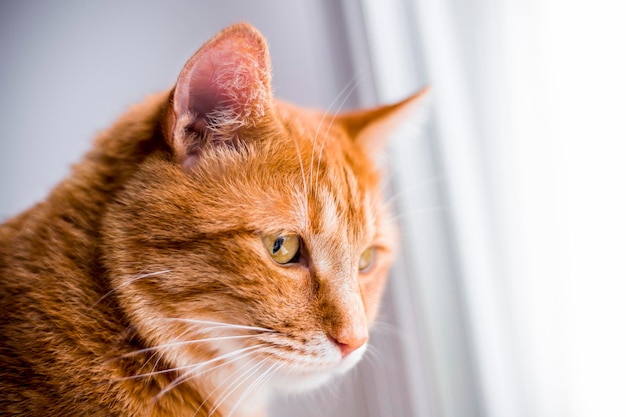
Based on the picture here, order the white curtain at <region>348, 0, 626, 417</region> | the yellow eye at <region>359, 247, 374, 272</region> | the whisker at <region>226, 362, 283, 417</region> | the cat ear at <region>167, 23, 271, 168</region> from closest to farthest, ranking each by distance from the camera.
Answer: the cat ear at <region>167, 23, 271, 168</region> → the whisker at <region>226, 362, 283, 417</region> → the white curtain at <region>348, 0, 626, 417</region> → the yellow eye at <region>359, 247, 374, 272</region>

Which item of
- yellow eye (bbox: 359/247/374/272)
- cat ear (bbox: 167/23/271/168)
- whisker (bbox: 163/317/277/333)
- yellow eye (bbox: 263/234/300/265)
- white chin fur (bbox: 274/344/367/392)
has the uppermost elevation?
cat ear (bbox: 167/23/271/168)

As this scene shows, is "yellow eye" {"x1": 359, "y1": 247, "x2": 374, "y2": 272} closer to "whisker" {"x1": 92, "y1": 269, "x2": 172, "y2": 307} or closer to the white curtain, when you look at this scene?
the white curtain

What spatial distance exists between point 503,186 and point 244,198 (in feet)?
2.31

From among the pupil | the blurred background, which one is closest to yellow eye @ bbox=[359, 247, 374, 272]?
the blurred background

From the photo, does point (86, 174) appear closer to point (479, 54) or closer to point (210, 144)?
point (210, 144)

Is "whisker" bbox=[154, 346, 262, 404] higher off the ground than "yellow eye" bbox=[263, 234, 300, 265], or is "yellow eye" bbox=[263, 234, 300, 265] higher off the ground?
"yellow eye" bbox=[263, 234, 300, 265]

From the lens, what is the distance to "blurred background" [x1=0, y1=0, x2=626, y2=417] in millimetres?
1162

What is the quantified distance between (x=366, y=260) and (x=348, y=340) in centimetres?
30

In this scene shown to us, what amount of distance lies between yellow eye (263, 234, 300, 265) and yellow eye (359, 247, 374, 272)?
0.26 metres

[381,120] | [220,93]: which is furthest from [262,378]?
[381,120]

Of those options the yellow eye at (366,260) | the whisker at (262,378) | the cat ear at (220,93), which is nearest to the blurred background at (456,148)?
the yellow eye at (366,260)

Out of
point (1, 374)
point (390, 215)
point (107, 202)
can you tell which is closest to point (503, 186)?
point (390, 215)

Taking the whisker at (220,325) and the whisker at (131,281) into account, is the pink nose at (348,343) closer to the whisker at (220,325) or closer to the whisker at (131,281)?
the whisker at (220,325)

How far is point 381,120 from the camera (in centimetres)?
127
